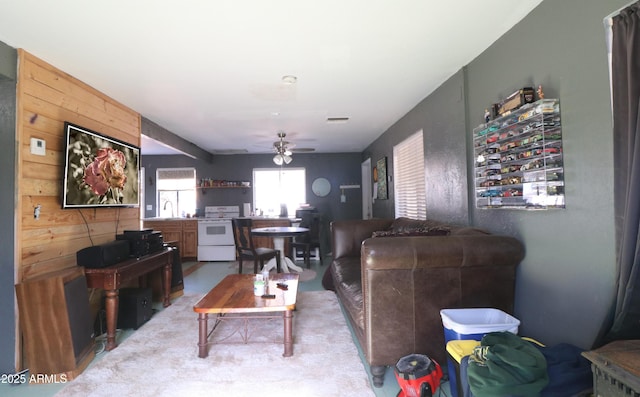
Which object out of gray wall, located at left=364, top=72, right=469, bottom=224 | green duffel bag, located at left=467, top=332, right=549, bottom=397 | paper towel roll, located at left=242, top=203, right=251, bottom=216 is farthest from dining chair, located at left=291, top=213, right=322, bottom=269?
green duffel bag, located at left=467, top=332, right=549, bottom=397

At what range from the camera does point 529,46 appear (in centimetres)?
189

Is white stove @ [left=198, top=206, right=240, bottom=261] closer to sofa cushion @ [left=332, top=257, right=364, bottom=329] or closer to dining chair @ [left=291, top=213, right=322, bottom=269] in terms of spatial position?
dining chair @ [left=291, top=213, right=322, bottom=269]

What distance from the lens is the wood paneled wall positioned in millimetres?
2209

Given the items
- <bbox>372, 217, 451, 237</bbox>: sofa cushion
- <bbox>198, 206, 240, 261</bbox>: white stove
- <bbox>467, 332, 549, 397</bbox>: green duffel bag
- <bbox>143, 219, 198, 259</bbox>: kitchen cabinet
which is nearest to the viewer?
<bbox>467, 332, 549, 397</bbox>: green duffel bag

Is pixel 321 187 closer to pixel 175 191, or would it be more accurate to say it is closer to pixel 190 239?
pixel 190 239

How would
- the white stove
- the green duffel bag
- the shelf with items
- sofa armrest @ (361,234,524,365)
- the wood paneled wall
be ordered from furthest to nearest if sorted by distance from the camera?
the shelf with items
the white stove
the wood paneled wall
sofa armrest @ (361,234,524,365)
the green duffel bag

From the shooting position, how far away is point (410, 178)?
4098 millimetres

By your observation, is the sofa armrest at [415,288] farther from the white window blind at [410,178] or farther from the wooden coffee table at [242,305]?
the white window blind at [410,178]

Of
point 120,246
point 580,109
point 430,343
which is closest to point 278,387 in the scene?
point 430,343

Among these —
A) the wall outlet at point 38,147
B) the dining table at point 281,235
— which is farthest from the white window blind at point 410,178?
the wall outlet at point 38,147

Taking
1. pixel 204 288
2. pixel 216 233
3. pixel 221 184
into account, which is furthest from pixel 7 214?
pixel 221 184

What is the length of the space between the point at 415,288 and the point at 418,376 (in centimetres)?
47

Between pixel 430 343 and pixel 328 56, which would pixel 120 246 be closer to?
pixel 328 56

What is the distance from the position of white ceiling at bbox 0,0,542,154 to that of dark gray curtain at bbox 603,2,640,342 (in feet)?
2.46
